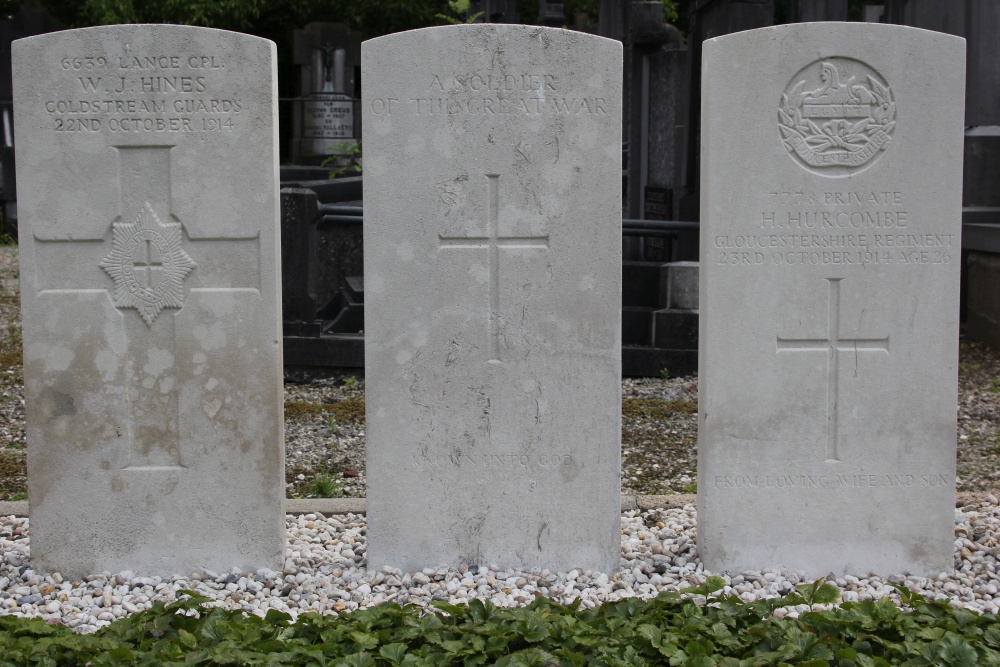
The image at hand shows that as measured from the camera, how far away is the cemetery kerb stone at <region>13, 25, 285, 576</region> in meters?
4.07

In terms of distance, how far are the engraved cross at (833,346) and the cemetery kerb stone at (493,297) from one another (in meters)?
0.71

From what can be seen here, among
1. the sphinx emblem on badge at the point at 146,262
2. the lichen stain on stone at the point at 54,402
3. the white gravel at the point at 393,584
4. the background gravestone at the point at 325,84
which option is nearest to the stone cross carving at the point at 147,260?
the sphinx emblem on badge at the point at 146,262

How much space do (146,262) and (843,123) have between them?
2610 millimetres

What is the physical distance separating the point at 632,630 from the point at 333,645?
877mm

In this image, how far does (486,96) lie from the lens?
4.09 metres

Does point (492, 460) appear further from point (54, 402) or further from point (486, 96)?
point (54, 402)

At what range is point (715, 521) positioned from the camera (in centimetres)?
431

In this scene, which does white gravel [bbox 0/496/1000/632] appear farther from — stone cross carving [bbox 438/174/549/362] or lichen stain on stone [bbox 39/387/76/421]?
stone cross carving [bbox 438/174/549/362]

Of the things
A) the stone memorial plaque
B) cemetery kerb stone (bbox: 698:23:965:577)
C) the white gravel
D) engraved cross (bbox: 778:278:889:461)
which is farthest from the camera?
the stone memorial plaque

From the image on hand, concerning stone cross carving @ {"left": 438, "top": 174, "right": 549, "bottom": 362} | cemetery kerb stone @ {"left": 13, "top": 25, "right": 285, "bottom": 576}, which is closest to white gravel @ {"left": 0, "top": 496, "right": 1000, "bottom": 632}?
cemetery kerb stone @ {"left": 13, "top": 25, "right": 285, "bottom": 576}

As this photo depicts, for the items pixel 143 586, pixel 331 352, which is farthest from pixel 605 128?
pixel 331 352

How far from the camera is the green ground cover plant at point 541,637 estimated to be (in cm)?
313

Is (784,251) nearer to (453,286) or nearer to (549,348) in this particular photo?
(549,348)

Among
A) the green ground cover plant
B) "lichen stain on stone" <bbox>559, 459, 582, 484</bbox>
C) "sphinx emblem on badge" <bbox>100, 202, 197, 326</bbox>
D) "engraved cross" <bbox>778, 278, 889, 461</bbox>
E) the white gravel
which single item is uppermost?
"sphinx emblem on badge" <bbox>100, 202, 197, 326</bbox>
